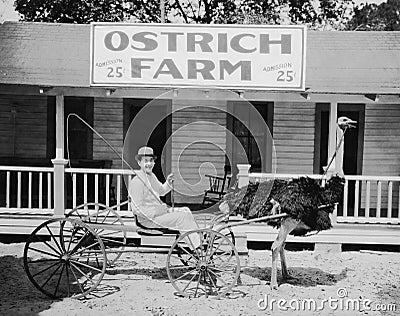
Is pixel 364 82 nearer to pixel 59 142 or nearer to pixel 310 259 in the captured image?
pixel 310 259

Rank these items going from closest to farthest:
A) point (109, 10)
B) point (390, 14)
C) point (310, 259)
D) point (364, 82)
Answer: point (310, 259)
point (364, 82)
point (109, 10)
point (390, 14)

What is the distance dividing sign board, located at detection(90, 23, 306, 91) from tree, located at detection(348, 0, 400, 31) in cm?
3668

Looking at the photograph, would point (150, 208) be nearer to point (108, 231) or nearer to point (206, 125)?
point (108, 231)

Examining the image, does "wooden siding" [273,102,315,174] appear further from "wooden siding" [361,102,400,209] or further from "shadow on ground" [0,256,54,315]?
"shadow on ground" [0,256,54,315]

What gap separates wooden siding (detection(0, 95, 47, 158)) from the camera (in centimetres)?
1294

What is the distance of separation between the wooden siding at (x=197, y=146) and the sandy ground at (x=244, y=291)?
11.4 ft

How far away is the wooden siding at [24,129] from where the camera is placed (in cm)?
1294

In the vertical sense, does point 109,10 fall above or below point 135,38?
above

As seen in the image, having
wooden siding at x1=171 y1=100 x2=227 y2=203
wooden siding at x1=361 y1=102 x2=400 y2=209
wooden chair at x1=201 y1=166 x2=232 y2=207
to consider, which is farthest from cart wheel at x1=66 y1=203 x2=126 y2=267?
wooden siding at x1=361 y1=102 x2=400 y2=209

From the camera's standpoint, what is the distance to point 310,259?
9609 mm

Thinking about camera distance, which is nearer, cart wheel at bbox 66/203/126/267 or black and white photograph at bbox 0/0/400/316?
black and white photograph at bbox 0/0/400/316

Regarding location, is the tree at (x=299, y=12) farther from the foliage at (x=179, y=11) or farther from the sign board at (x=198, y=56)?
the sign board at (x=198, y=56)

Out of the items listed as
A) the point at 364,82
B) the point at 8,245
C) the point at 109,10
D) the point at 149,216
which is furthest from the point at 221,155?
the point at 109,10

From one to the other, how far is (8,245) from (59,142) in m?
2.06
